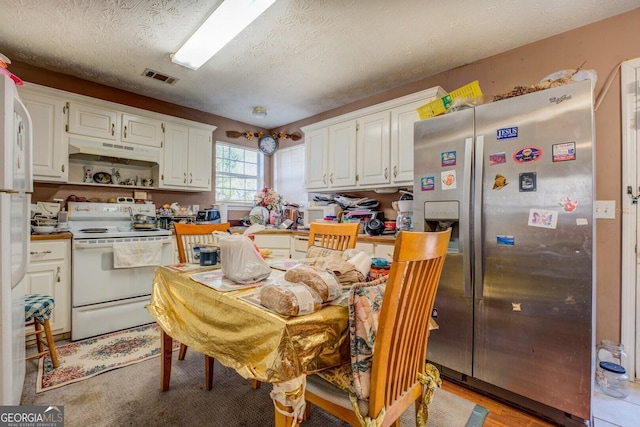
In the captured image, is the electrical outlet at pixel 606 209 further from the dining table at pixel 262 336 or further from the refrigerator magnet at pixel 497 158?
the dining table at pixel 262 336

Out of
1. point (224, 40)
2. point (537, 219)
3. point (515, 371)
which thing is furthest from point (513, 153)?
point (224, 40)

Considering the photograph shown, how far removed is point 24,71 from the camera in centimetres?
276

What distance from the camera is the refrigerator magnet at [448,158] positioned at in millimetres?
1917

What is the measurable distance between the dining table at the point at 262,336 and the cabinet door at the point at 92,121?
273 centimetres

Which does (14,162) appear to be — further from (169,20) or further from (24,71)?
(24,71)

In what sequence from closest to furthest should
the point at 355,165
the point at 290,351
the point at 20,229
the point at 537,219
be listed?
1. the point at 290,351
2. the point at 20,229
3. the point at 537,219
4. the point at 355,165

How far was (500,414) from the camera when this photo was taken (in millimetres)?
1643

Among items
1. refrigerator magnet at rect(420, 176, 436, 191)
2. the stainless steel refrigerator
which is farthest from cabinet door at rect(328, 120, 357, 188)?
the stainless steel refrigerator

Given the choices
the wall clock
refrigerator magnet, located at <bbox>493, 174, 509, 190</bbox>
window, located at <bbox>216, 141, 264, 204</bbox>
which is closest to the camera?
refrigerator magnet, located at <bbox>493, 174, 509, 190</bbox>

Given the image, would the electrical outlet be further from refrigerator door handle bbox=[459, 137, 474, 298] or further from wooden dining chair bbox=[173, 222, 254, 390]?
wooden dining chair bbox=[173, 222, 254, 390]

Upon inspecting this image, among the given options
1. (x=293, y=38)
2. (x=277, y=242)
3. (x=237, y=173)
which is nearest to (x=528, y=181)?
(x=293, y=38)

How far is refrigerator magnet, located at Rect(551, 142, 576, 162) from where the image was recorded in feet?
4.97

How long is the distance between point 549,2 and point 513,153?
113 centimetres

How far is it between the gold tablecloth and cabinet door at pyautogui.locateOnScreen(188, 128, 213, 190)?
9.42ft
